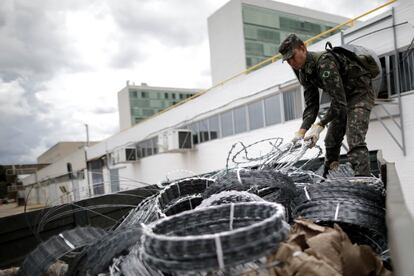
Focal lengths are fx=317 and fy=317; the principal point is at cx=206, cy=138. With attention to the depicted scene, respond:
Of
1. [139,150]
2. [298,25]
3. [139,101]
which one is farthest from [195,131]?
[139,101]

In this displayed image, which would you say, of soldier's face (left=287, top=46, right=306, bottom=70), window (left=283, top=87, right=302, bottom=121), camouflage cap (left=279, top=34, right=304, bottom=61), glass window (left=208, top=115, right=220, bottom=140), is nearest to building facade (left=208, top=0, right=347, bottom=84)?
glass window (left=208, top=115, right=220, bottom=140)

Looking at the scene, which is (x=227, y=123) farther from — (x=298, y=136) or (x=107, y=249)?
(x=107, y=249)

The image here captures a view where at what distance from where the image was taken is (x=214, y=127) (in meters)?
12.1

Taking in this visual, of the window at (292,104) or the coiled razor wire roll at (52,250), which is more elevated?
the window at (292,104)

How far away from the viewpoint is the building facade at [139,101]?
28062 mm

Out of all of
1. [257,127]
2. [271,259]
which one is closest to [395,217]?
[271,259]

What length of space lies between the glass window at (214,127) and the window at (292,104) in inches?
138

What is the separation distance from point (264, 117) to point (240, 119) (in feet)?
3.98

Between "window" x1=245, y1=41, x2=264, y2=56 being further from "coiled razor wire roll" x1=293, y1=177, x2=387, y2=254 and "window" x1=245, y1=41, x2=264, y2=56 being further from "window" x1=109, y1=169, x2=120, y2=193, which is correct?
"coiled razor wire roll" x1=293, y1=177, x2=387, y2=254

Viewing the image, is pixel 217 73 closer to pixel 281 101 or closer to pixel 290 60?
pixel 281 101

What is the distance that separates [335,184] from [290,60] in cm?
130

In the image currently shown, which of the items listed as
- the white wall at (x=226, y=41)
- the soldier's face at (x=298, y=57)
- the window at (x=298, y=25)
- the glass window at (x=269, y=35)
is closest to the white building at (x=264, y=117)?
the soldier's face at (x=298, y=57)

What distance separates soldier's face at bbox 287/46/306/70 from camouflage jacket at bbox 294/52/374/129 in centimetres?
7

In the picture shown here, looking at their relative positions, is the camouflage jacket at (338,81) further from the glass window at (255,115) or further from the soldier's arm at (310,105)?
the glass window at (255,115)
